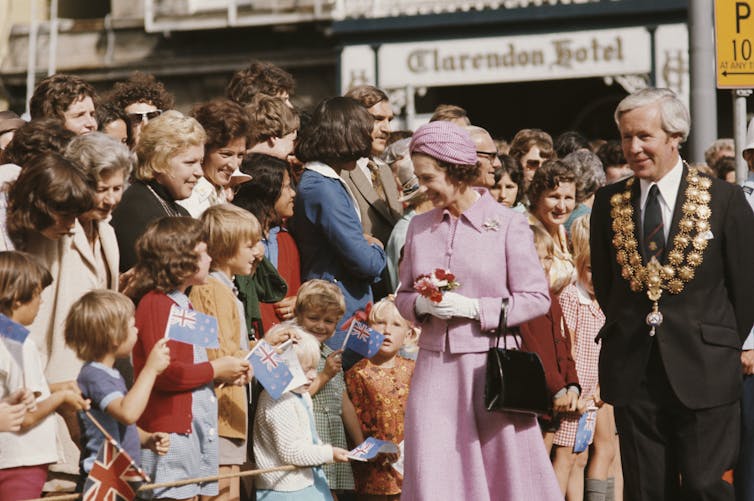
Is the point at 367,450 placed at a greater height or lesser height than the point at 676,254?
lesser

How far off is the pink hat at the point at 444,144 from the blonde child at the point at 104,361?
61.6 inches

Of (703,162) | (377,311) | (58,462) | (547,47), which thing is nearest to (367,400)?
(377,311)

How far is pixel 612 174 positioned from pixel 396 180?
2856 mm

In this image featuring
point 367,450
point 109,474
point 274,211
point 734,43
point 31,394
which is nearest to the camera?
point 31,394

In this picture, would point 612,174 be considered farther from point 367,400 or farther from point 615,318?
point 615,318

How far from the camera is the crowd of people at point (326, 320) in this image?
20.8ft

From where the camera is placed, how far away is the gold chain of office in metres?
6.84

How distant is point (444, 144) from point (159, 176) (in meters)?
1.58

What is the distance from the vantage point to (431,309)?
688cm

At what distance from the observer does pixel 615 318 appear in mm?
7035

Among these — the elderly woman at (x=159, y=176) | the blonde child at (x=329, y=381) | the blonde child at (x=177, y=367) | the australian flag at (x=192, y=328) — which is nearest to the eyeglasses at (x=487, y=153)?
the blonde child at (x=329, y=381)

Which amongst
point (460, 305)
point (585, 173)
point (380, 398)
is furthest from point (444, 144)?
point (585, 173)

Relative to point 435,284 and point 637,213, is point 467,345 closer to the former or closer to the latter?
point 435,284

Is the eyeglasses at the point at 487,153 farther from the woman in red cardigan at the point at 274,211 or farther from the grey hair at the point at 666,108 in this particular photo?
the grey hair at the point at 666,108
